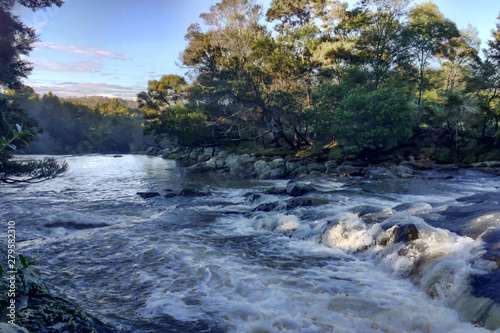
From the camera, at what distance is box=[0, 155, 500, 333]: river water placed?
4.21 m

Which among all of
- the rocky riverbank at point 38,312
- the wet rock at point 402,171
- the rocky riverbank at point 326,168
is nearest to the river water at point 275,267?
the rocky riverbank at point 38,312

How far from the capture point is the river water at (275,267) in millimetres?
4215

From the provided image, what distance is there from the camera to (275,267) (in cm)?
603

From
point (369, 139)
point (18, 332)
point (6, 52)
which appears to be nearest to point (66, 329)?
point (18, 332)

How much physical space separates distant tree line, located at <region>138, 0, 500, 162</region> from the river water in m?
14.4

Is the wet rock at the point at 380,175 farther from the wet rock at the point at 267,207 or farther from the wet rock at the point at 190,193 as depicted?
the wet rock at the point at 190,193

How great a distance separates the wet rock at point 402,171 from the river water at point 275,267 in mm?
7814

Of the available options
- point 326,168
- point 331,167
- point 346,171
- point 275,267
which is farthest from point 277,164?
point 275,267

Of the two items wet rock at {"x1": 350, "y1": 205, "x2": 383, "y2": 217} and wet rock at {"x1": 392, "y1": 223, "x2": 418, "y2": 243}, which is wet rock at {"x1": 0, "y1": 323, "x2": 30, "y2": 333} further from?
wet rock at {"x1": 350, "y1": 205, "x2": 383, "y2": 217}

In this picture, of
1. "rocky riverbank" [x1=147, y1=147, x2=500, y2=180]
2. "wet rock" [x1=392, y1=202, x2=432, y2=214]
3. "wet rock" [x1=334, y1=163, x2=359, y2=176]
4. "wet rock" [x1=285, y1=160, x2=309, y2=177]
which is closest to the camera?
"wet rock" [x1=392, y1=202, x2=432, y2=214]

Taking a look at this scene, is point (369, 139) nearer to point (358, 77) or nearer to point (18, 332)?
point (358, 77)

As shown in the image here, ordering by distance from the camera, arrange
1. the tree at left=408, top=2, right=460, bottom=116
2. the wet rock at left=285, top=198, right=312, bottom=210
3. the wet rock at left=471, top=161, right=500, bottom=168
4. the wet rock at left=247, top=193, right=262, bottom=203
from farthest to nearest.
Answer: the tree at left=408, top=2, right=460, bottom=116 → the wet rock at left=471, top=161, right=500, bottom=168 → the wet rock at left=247, top=193, right=262, bottom=203 → the wet rock at left=285, top=198, right=312, bottom=210

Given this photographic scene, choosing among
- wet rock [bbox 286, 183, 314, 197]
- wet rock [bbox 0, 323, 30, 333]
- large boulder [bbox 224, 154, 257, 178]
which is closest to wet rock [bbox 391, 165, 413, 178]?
wet rock [bbox 286, 183, 314, 197]

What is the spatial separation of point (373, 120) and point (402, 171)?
5.69m
